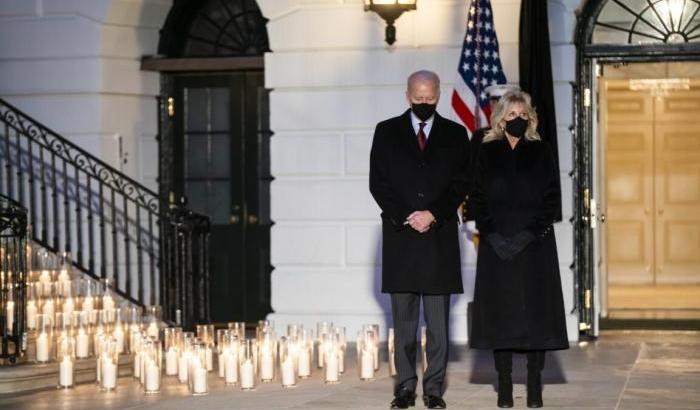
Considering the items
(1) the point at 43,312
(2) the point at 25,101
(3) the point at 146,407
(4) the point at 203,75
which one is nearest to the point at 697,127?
(4) the point at 203,75

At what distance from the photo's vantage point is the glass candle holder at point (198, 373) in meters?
11.1

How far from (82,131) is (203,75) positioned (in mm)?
1357

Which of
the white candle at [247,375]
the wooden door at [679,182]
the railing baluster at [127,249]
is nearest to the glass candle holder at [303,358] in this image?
the white candle at [247,375]

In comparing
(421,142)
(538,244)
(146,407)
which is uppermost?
(421,142)

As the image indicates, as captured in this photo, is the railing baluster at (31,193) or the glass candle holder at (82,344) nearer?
the glass candle holder at (82,344)

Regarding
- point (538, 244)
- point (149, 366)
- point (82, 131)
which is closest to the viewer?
point (538, 244)

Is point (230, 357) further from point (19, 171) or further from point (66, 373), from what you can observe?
point (19, 171)

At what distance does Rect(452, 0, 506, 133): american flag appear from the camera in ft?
Result: 45.0

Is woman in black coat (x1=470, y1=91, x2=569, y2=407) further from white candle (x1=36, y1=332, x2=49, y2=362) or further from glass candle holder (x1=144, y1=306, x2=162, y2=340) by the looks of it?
glass candle holder (x1=144, y1=306, x2=162, y2=340)

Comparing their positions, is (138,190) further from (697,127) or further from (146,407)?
(697,127)

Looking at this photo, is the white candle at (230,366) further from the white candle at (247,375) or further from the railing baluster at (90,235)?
the railing baluster at (90,235)

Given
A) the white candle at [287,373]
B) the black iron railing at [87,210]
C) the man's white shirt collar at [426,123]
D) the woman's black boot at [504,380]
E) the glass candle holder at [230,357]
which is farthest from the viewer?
the black iron railing at [87,210]

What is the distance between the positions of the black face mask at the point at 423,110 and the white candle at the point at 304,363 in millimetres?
2384

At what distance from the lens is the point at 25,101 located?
1540 cm
